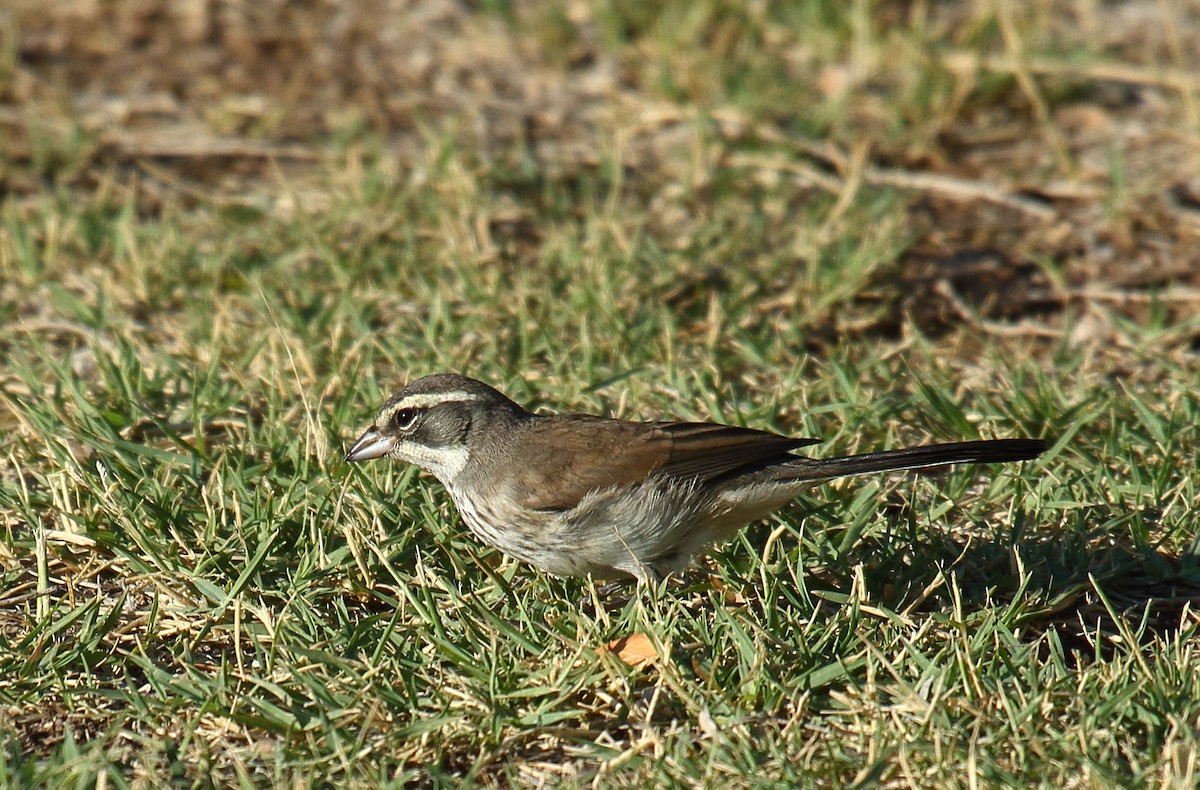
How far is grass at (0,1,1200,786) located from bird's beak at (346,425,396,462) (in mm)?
112

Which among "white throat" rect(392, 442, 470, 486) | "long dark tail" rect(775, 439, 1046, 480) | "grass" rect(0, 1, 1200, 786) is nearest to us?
"grass" rect(0, 1, 1200, 786)

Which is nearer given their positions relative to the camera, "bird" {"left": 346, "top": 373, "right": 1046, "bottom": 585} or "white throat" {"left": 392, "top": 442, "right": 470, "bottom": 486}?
"bird" {"left": 346, "top": 373, "right": 1046, "bottom": 585}

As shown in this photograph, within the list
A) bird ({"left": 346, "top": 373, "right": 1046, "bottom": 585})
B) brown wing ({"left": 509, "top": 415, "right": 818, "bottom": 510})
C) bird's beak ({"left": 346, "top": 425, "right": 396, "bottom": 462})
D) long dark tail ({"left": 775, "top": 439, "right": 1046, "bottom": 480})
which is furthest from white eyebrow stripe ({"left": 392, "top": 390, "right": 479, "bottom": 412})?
long dark tail ({"left": 775, "top": 439, "right": 1046, "bottom": 480})

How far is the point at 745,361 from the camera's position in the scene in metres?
6.80

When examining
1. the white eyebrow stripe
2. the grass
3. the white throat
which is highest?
the white eyebrow stripe

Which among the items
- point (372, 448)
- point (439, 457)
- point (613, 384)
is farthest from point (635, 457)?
point (613, 384)

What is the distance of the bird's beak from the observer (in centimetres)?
535

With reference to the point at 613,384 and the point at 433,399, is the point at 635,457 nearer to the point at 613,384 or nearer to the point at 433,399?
the point at 433,399

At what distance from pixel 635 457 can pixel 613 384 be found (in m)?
1.37

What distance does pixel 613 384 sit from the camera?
6.40m

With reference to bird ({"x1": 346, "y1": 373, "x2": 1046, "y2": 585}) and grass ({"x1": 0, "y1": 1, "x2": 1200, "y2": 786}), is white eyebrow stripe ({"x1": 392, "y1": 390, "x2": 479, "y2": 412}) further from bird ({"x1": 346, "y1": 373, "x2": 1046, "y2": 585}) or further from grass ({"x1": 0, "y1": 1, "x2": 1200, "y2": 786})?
grass ({"x1": 0, "y1": 1, "x2": 1200, "y2": 786})

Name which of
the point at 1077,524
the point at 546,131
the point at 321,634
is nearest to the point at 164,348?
the point at 321,634

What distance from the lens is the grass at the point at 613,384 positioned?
434 cm

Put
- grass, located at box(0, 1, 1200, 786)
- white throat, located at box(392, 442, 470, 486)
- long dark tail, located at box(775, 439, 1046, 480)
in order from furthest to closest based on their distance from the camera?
white throat, located at box(392, 442, 470, 486), long dark tail, located at box(775, 439, 1046, 480), grass, located at box(0, 1, 1200, 786)
